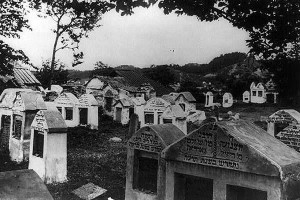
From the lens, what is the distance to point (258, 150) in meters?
5.54

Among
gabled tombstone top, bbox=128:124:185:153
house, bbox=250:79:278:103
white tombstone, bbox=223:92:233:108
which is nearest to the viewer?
gabled tombstone top, bbox=128:124:185:153

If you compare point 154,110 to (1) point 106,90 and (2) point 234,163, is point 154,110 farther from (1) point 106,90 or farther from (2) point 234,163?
(2) point 234,163

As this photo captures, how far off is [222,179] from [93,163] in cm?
836

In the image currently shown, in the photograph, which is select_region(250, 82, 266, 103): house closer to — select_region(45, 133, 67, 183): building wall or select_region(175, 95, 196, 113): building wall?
select_region(175, 95, 196, 113): building wall

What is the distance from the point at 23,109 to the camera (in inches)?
529

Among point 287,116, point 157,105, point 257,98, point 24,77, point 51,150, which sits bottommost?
point 51,150

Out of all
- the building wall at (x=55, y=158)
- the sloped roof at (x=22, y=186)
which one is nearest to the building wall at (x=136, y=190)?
the building wall at (x=55, y=158)

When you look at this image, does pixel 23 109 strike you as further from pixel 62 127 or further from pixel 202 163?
pixel 202 163

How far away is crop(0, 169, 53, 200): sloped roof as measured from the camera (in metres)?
3.90

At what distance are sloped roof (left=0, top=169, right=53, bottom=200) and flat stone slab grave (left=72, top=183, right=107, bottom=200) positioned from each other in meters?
5.64

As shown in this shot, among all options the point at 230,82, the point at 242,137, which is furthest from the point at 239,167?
the point at 230,82

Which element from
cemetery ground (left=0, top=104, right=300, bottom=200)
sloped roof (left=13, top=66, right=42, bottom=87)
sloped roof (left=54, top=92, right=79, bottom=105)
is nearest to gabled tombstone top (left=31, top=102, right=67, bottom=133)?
cemetery ground (left=0, top=104, right=300, bottom=200)

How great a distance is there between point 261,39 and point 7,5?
470 inches

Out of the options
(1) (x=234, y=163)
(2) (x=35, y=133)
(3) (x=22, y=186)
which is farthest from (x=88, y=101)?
(3) (x=22, y=186)
